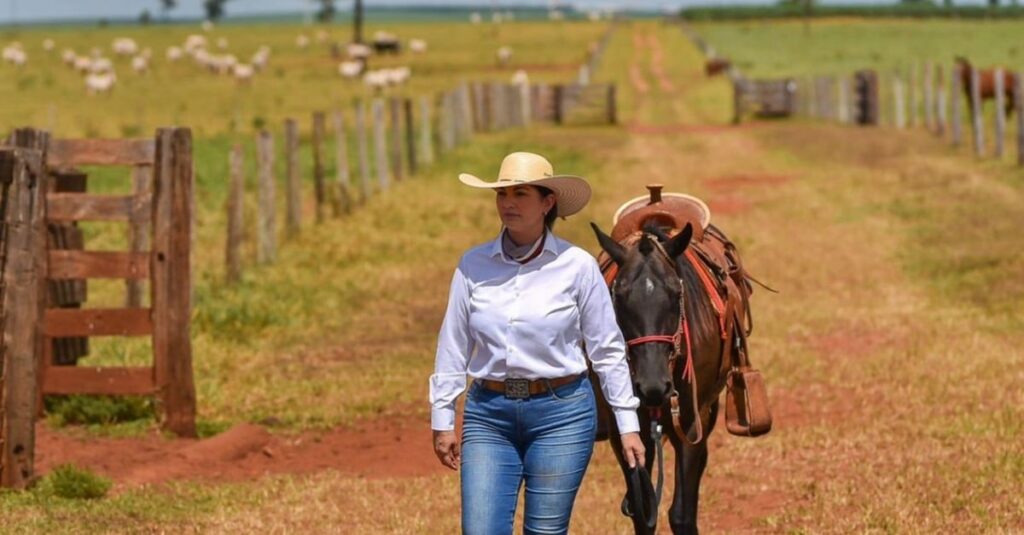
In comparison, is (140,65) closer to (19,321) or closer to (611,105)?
(611,105)

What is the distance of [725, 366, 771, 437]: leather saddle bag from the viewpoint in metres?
8.34

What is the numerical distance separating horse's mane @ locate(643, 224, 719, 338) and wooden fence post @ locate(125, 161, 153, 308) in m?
5.53

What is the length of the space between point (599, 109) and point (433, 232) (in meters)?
25.7

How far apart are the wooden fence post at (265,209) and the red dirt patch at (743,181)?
1025 centimetres

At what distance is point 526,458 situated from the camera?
6.23 metres

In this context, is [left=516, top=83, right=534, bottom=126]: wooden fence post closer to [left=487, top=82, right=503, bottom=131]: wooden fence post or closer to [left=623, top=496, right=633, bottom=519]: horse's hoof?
[left=487, top=82, right=503, bottom=131]: wooden fence post

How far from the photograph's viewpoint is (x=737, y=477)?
1058cm

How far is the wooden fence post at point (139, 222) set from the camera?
12492mm

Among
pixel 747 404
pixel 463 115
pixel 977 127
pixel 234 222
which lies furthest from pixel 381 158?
pixel 747 404

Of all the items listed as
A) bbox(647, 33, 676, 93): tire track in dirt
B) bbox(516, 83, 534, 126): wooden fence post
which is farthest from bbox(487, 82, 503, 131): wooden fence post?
bbox(647, 33, 676, 93): tire track in dirt


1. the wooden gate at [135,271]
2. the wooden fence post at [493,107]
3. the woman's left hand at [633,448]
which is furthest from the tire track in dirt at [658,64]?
the woman's left hand at [633,448]

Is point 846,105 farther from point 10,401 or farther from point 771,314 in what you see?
point 10,401

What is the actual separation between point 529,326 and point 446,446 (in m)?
0.55

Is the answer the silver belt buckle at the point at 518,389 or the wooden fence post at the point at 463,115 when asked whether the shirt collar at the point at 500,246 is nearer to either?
the silver belt buckle at the point at 518,389
